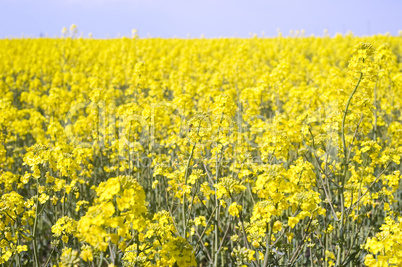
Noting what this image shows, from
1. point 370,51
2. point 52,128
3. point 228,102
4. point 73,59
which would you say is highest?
point 73,59

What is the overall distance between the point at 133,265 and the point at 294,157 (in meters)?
3.89

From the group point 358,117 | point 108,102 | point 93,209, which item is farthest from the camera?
point 108,102

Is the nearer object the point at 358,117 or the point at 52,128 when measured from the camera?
the point at 358,117

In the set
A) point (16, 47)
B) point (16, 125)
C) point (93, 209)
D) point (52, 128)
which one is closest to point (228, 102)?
point (93, 209)

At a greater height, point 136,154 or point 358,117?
point 358,117

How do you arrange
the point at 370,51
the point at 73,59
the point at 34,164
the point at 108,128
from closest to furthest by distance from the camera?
the point at 34,164
the point at 370,51
the point at 108,128
the point at 73,59

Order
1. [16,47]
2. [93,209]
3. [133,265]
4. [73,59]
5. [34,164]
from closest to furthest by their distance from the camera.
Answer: [93,209] < [133,265] < [34,164] < [73,59] < [16,47]

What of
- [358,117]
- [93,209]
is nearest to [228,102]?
[358,117]

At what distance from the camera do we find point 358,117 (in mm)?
3906

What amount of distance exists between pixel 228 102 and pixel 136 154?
1.77m

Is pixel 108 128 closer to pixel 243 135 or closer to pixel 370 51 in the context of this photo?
pixel 243 135

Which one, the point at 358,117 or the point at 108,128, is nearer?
the point at 358,117

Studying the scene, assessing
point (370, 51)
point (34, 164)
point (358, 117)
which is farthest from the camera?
point (358, 117)

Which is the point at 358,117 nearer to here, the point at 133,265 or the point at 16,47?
the point at 133,265
